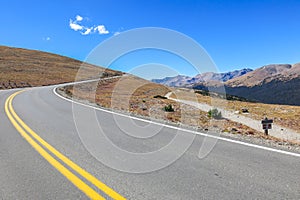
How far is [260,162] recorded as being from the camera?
4.94m

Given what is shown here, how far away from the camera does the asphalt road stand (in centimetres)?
375

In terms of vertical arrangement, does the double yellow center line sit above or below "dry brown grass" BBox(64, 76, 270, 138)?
below

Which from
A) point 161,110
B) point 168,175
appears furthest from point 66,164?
point 161,110

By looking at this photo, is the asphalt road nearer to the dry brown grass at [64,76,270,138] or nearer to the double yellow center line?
the double yellow center line

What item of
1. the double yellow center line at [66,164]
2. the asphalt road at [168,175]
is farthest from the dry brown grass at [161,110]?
the double yellow center line at [66,164]

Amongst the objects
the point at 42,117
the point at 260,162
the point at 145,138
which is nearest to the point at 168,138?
the point at 145,138

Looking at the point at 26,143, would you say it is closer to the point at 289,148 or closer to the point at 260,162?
the point at 260,162

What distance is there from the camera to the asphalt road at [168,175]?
3746 mm

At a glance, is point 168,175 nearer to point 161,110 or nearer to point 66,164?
point 66,164

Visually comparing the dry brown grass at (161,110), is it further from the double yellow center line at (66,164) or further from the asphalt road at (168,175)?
the double yellow center line at (66,164)

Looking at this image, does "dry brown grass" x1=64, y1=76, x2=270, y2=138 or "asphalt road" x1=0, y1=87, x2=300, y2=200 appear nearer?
"asphalt road" x1=0, y1=87, x2=300, y2=200

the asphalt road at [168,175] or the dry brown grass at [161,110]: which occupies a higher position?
the dry brown grass at [161,110]

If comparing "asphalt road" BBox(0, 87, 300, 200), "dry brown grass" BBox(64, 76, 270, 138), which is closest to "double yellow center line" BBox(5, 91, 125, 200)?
"asphalt road" BBox(0, 87, 300, 200)

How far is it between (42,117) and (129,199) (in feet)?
26.1
